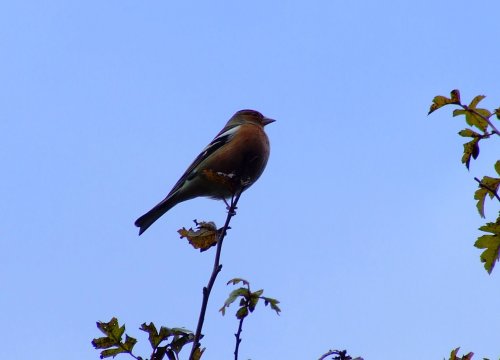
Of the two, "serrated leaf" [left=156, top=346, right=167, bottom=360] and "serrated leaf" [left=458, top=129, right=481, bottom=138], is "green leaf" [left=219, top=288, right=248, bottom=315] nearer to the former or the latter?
"serrated leaf" [left=156, top=346, right=167, bottom=360]

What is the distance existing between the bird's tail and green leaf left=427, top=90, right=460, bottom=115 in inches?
209

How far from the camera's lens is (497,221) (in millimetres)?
2182

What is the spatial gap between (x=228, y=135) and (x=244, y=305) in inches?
218

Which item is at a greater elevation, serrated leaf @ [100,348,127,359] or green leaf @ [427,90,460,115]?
green leaf @ [427,90,460,115]

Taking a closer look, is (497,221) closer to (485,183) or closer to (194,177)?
(485,183)

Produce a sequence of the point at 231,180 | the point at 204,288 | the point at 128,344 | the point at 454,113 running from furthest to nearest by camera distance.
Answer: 1. the point at 231,180
2. the point at 128,344
3. the point at 454,113
4. the point at 204,288

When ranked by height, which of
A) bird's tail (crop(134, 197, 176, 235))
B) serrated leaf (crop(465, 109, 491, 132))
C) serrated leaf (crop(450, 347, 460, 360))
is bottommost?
serrated leaf (crop(450, 347, 460, 360))

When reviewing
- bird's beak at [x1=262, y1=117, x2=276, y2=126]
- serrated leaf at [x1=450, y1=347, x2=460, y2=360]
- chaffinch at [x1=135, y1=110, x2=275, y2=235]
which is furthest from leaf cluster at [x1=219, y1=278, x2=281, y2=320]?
bird's beak at [x1=262, y1=117, x2=276, y2=126]

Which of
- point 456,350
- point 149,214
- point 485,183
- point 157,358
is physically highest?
point 149,214

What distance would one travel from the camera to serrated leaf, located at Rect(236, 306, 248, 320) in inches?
94.2

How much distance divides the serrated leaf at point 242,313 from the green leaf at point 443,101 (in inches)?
36.5

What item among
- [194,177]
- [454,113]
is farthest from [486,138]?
[194,177]

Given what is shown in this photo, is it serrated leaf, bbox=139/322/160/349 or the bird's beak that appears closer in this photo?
serrated leaf, bbox=139/322/160/349

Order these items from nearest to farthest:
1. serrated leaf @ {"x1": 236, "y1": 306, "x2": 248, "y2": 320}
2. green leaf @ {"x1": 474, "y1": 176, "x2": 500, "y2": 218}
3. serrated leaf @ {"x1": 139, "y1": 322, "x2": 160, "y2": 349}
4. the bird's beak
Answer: green leaf @ {"x1": 474, "y1": 176, "x2": 500, "y2": 218}, serrated leaf @ {"x1": 236, "y1": 306, "x2": 248, "y2": 320}, serrated leaf @ {"x1": 139, "y1": 322, "x2": 160, "y2": 349}, the bird's beak
